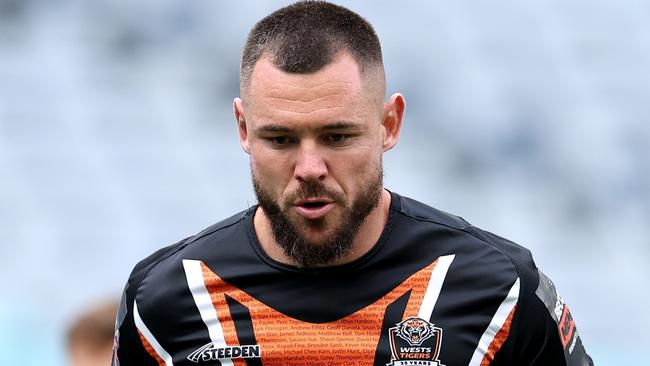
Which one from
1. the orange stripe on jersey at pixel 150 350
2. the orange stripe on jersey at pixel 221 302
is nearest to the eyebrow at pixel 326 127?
the orange stripe on jersey at pixel 221 302

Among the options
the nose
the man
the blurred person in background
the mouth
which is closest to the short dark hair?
the man

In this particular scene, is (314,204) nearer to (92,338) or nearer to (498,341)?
(498,341)

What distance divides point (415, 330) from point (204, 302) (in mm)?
631

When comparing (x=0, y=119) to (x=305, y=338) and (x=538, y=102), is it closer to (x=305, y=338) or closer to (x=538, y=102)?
(x=538, y=102)

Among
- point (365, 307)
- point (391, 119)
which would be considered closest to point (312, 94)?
point (391, 119)

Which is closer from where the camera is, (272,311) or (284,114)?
(284,114)

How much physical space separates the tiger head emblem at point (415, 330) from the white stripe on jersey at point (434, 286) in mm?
21

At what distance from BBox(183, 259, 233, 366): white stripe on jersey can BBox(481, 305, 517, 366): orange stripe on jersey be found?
72cm

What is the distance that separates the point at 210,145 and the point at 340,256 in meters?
7.13

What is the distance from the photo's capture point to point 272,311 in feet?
11.8

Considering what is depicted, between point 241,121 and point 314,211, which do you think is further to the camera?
point 241,121

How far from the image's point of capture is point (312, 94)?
3.37 meters

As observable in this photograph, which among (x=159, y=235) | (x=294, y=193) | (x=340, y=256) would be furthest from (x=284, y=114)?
(x=159, y=235)

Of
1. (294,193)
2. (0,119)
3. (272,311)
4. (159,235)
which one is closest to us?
(294,193)
